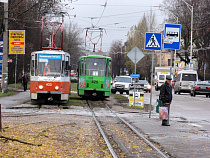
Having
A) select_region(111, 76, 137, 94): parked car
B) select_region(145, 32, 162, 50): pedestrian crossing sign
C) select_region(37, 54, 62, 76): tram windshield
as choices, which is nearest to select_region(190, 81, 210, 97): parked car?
select_region(111, 76, 137, 94): parked car

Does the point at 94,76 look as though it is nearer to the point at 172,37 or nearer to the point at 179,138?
the point at 172,37

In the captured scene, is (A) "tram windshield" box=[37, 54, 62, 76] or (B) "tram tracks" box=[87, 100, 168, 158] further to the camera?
(A) "tram windshield" box=[37, 54, 62, 76]

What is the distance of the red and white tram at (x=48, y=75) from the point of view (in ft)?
71.8

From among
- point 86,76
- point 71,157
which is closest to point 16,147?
point 71,157

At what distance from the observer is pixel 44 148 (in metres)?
8.91

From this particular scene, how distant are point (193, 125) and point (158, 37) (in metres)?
4.40

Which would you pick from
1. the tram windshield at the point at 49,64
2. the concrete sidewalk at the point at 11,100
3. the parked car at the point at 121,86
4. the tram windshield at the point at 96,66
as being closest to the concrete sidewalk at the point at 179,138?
the tram windshield at the point at 49,64

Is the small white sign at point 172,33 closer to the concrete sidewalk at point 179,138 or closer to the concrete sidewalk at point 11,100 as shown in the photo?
the concrete sidewalk at point 179,138

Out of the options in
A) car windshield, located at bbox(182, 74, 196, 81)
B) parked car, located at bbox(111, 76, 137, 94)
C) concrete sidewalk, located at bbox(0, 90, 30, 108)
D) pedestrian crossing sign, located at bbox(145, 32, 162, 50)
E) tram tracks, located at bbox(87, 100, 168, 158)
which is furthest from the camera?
car windshield, located at bbox(182, 74, 196, 81)

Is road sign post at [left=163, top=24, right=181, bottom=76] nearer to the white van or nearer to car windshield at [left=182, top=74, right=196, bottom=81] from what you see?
the white van

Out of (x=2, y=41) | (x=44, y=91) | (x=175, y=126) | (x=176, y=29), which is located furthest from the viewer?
(x=2, y=41)

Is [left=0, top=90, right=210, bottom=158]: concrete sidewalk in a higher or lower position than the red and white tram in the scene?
lower

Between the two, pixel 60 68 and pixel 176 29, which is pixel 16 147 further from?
pixel 60 68

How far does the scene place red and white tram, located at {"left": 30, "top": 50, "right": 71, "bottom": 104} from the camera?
21891 millimetres
